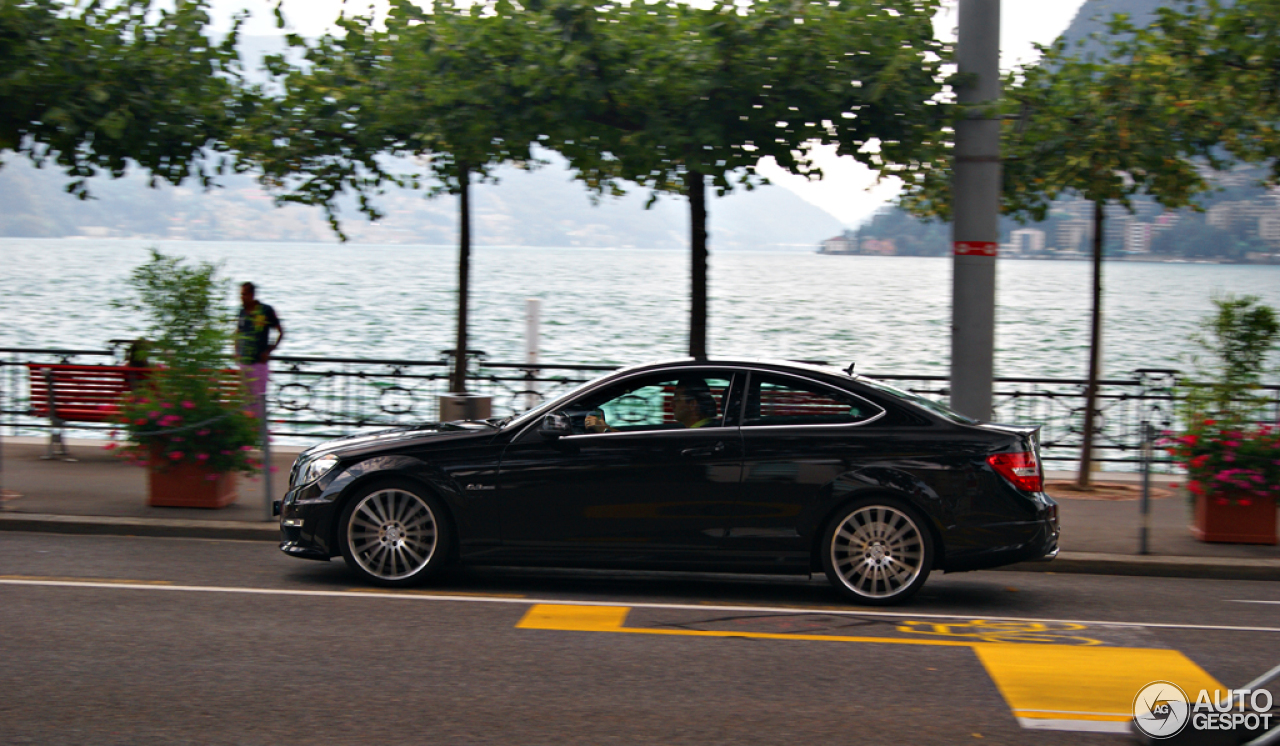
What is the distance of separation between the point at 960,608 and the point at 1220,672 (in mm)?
1766

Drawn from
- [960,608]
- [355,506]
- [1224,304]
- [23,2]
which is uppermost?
[23,2]

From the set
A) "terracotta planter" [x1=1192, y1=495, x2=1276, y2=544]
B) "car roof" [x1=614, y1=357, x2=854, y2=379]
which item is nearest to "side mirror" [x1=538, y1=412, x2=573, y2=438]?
"car roof" [x1=614, y1=357, x2=854, y2=379]

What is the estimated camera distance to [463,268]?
554 inches

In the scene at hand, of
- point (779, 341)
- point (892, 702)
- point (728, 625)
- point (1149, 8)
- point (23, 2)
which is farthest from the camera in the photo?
point (779, 341)

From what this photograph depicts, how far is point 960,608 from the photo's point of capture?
7855 mm

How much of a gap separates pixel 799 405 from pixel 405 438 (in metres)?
2.62

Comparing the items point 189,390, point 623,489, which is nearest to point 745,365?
point 623,489

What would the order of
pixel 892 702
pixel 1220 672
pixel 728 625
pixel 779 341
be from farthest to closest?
1. pixel 779 341
2. pixel 728 625
3. pixel 1220 672
4. pixel 892 702

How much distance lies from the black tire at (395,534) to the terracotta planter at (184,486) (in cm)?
313

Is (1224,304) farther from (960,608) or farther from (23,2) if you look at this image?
(23,2)

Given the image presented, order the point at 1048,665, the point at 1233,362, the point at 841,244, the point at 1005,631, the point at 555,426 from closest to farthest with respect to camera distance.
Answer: the point at 1048,665 < the point at 1005,631 < the point at 555,426 < the point at 1233,362 < the point at 841,244

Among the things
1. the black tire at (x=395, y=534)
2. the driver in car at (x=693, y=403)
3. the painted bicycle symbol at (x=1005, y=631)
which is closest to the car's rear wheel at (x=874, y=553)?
the painted bicycle symbol at (x=1005, y=631)

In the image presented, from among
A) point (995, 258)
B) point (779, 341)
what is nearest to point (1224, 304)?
point (995, 258)

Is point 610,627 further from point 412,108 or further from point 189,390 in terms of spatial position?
point 412,108
